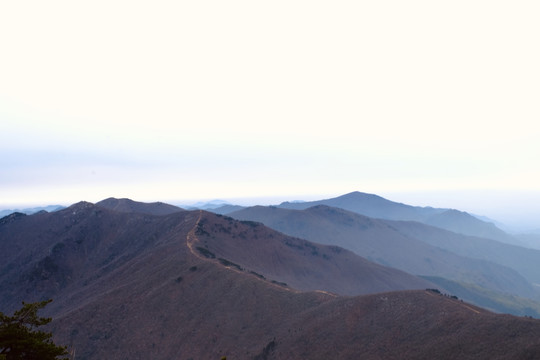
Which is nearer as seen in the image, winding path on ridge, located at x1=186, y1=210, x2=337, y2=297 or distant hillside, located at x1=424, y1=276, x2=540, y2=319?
winding path on ridge, located at x1=186, y1=210, x2=337, y2=297

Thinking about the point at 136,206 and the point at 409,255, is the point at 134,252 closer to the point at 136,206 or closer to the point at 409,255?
the point at 136,206

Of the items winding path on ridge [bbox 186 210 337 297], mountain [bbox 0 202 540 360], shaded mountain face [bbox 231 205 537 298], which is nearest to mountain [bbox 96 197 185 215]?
mountain [bbox 0 202 540 360]

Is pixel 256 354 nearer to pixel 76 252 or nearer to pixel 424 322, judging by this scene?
pixel 424 322

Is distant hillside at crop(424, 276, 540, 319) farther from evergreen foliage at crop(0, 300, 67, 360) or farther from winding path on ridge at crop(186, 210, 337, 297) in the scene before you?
evergreen foliage at crop(0, 300, 67, 360)

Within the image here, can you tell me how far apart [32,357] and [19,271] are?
91144 millimetres

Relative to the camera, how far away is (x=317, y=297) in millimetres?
48625

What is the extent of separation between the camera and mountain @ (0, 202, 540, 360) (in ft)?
107

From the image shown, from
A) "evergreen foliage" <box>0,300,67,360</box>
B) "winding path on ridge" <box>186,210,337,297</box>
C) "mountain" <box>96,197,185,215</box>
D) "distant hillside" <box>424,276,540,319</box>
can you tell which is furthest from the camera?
"mountain" <box>96,197,185,215</box>

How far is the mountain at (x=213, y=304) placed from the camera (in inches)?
1280

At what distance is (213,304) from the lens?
171 feet

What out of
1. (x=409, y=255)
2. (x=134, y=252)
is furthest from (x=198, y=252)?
(x=409, y=255)

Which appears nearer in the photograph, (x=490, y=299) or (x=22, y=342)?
(x=22, y=342)

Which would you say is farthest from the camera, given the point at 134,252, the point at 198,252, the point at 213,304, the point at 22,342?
the point at 134,252

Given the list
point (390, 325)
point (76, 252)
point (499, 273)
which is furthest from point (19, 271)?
point (499, 273)
